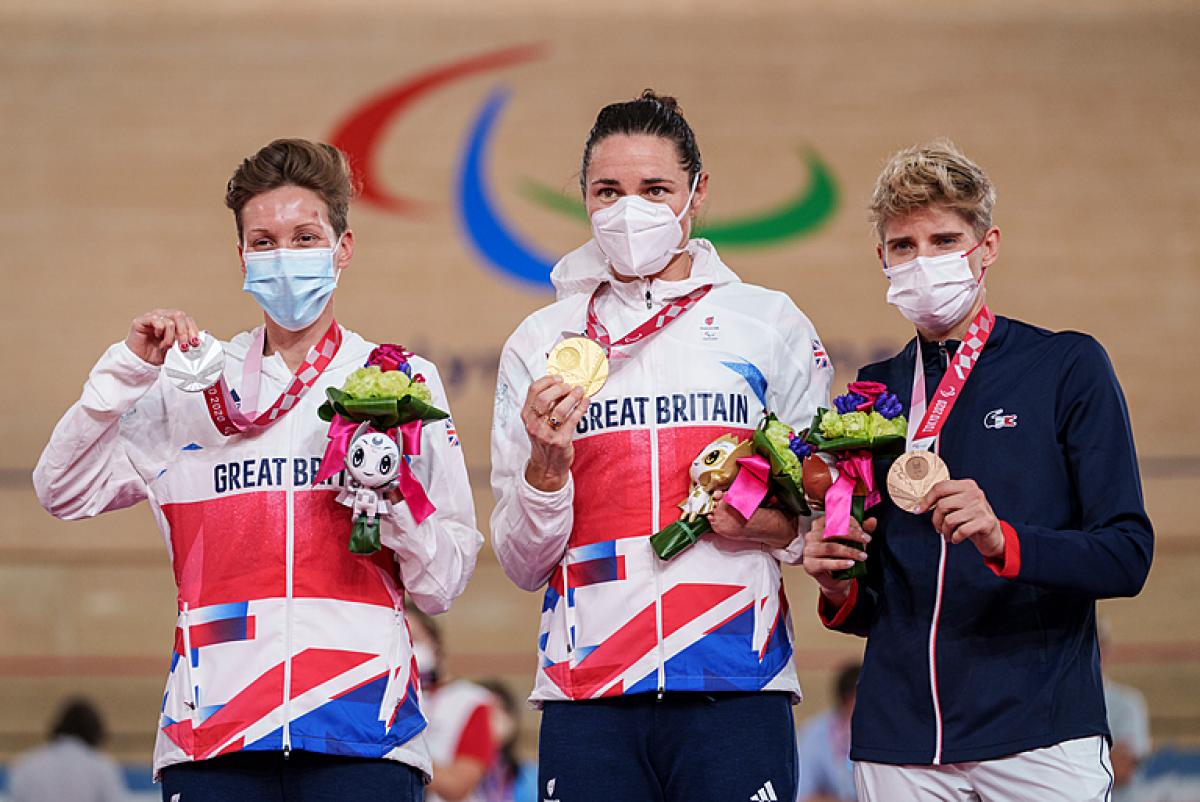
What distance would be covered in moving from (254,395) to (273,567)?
1.23 feet

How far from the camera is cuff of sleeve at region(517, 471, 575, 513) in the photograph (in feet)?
9.27

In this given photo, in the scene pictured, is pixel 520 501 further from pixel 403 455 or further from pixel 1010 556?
pixel 1010 556

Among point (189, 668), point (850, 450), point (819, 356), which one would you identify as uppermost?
point (819, 356)

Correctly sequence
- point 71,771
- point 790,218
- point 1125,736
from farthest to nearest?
point 790,218 → point 1125,736 → point 71,771

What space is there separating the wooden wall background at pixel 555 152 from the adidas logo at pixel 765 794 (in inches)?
236

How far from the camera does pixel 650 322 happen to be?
3.02m

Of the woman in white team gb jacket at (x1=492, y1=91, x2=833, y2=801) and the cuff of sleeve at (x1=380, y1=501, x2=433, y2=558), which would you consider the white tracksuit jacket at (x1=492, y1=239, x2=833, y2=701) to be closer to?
the woman in white team gb jacket at (x1=492, y1=91, x2=833, y2=801)

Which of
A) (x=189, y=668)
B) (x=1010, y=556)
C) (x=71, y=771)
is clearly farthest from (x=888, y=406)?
(x=71, y=771)

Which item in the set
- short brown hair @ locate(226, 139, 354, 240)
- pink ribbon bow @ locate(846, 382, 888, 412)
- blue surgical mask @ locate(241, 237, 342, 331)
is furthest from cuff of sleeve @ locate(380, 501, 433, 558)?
pink ribbon bow @ locate(846, 382, 888, 412)

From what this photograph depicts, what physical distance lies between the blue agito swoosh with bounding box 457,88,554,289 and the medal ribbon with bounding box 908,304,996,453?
20.6 feet

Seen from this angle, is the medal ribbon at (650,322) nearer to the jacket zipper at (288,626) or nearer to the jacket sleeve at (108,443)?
the jacket zipper at (288,626)

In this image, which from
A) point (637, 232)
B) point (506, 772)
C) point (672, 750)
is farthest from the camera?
point (506, 772)

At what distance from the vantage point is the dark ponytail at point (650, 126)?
3.08m

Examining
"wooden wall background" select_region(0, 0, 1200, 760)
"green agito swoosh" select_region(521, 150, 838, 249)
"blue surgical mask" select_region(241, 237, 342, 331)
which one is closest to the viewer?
→ "blue surgical mask" select_region(241, 237, 342, 331)
